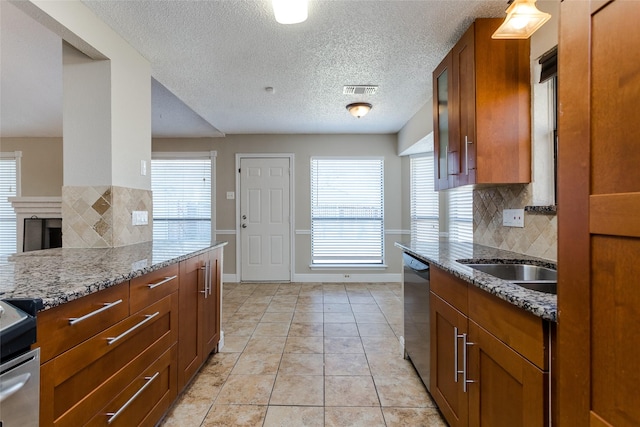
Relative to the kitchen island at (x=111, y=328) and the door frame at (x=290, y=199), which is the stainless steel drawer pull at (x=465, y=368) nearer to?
the kitchen island at (x=111, y=328)

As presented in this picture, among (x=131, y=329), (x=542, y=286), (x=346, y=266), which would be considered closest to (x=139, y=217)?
(x=131, y=329)

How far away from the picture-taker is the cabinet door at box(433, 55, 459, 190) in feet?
7.05

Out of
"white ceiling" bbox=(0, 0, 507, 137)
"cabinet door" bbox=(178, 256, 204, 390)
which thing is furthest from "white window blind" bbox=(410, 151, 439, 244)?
"cabinet door" bbox=(178, 256, 204, 390)

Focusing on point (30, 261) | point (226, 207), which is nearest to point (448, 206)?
point (226, 207)

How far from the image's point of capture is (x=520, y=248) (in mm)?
1885

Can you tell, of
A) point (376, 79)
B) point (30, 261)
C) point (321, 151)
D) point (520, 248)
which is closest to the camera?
point (30, 261)

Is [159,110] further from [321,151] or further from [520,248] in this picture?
[520,248]

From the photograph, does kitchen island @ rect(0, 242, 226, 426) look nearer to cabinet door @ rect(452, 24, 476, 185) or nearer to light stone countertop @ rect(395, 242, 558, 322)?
light stone countertop @ rect(395, 242, 558, 322)

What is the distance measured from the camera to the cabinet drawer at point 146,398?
3.86ft

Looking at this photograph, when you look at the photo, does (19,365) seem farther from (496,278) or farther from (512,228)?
(512,228)

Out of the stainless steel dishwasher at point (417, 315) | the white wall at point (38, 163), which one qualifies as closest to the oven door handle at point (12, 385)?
the stainless steel dishwasher at point (417, 315)

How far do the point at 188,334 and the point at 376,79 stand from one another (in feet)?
8.40

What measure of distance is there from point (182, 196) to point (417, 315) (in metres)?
4.33

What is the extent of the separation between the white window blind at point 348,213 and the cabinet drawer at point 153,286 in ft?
10.9
